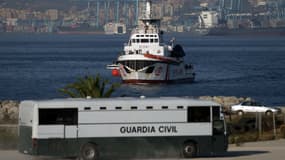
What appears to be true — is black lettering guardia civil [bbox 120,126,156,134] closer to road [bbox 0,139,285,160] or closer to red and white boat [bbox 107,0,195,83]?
road [bbox 0,139,285,160]

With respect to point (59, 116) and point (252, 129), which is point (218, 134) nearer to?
point (59, 116)

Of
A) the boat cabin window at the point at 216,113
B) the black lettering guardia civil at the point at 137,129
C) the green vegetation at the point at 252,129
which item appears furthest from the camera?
the green vegetation at the point at 252,129

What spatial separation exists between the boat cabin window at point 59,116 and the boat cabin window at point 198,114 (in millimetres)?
2967

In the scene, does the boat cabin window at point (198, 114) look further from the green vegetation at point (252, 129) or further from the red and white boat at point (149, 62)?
the red and white boat at point (149, 62)

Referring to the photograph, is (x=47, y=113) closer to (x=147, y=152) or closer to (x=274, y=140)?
(x=147, y=152)

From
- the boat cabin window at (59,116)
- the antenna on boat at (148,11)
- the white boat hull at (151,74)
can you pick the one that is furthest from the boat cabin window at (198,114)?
the antenna on boat at (148,11)

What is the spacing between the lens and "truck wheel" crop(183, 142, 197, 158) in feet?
83.6

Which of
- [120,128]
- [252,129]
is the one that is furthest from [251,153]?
[252,129]

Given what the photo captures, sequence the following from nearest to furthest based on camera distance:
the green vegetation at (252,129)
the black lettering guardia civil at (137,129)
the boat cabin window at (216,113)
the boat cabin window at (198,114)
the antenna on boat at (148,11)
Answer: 1. the black lettering guardia civil at (137,129)
2. the boat cabin window at (198,114)
3. the boat cabin window at (216,113)
4. the green vegetation at (252,129)
5. the antenna on boat at (148,11)

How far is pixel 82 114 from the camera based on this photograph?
984 inches

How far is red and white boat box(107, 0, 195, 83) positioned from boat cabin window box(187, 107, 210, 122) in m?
62.8

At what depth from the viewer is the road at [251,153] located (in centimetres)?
2586

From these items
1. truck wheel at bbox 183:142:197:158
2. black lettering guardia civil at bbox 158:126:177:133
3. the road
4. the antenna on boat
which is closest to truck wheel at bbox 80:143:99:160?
the road

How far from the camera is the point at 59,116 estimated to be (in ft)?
82.1
